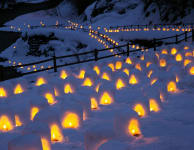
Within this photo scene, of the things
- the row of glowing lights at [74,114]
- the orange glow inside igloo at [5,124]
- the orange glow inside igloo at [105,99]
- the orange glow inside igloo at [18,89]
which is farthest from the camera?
the orange glow inside igloo at [18,89]

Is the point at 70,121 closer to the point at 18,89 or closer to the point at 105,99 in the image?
the point at 105,99

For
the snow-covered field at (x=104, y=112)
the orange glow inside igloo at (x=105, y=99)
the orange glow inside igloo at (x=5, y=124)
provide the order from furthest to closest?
the orange glow inside igloo at (x=105, y=99), the orange glow inside igloo at (x=5, y=124), the snow-covered field at (x=104, y=112)

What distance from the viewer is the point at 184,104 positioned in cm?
666

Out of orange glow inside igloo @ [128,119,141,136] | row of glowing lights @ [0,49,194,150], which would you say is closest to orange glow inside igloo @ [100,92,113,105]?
row of glowing lights @ [0,49,194,150]

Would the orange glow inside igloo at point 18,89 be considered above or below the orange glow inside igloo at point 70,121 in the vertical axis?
above

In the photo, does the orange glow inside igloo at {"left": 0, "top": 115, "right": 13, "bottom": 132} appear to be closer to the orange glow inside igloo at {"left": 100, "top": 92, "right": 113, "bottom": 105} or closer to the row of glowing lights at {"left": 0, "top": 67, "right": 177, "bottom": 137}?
the row of glowing lights at {"left": 0, "top": 67, "right": 177, "bottom": 137}

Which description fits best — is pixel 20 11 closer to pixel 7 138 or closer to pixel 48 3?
pixel 48 3

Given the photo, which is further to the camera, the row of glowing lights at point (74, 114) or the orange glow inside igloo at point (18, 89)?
the orange glow inside igloo at point (18, 89)

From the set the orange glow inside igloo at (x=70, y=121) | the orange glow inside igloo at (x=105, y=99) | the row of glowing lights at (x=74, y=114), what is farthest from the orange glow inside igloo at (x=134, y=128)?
the orange glow inside igloo at (x=105, y=99)

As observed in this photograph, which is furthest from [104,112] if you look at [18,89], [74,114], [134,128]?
[18,89]

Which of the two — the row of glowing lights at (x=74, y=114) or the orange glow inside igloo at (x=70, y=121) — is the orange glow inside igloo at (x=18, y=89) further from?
the orange glow inside igloo at (x=70, y=121)

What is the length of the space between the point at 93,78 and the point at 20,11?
59.1 meters

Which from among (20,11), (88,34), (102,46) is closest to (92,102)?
(102,46)

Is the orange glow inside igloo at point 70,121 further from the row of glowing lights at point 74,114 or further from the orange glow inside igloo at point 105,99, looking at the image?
the orange glow inside igloo at point 105,99
